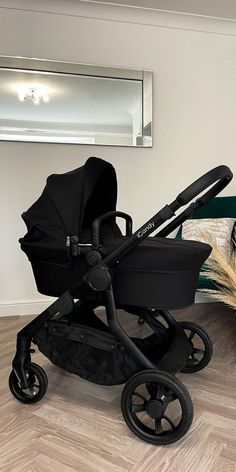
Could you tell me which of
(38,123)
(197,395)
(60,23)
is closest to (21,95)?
(38,123)

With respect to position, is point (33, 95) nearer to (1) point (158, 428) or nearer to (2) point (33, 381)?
(2) point (33, 381)

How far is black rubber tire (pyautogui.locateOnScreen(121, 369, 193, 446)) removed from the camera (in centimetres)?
117

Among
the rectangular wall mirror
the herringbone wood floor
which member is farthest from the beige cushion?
the herringbone wood floor

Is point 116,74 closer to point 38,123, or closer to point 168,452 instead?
point 38,123

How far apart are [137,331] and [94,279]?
1.10 m

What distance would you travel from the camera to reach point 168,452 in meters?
1.19

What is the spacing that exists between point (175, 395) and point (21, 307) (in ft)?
5.77

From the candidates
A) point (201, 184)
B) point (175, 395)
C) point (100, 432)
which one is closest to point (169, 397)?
point (175, 395)

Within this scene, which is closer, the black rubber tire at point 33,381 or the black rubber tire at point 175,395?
the black rubber tire at point 175,395

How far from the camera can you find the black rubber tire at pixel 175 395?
46.0 inches

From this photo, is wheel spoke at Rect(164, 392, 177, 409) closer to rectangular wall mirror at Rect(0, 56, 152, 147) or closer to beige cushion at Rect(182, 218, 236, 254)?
beige cushion at Rect(182, 218, 236, 254)

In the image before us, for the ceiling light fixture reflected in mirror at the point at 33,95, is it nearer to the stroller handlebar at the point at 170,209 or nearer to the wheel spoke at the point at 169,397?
the stroller handlebar at the point at 170,209

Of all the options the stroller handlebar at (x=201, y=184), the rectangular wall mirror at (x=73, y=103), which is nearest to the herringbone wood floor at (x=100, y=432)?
the stroller handlebar at (x=201, y=184)

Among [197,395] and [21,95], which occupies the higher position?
[21,95]
